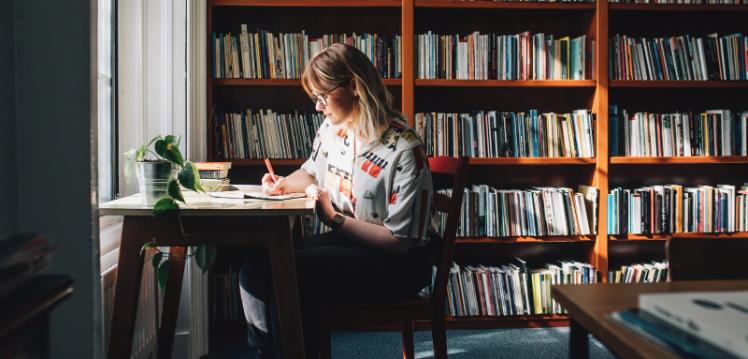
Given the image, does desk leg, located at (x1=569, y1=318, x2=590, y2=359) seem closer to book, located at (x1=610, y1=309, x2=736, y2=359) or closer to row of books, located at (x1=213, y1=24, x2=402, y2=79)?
book, located at (x1=610, y1=309, x2=736, y2=359)

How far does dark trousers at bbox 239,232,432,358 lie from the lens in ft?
5.39

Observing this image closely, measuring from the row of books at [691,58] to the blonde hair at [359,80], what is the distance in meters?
1.57

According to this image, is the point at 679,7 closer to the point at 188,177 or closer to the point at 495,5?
the point at 495,5

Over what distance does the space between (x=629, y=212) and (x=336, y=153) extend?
5.46 feet

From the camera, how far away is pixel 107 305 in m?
1.69

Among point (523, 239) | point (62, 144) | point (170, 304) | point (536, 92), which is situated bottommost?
point (170, 304)

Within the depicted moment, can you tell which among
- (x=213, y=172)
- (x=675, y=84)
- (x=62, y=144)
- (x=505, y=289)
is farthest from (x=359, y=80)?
(x=675, y=84)

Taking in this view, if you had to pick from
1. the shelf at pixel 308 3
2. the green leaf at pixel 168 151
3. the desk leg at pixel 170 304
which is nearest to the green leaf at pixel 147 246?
the green leaf at pixel 168 151

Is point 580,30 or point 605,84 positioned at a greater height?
point 580,30

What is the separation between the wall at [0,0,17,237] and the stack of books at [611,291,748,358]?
0.89 meters

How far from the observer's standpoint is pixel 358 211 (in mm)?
1857

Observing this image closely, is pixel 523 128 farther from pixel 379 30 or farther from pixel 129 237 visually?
→ pixel 129 237

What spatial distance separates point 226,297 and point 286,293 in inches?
57.3

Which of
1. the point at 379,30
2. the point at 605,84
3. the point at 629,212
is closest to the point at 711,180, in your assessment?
the point at 629,212
